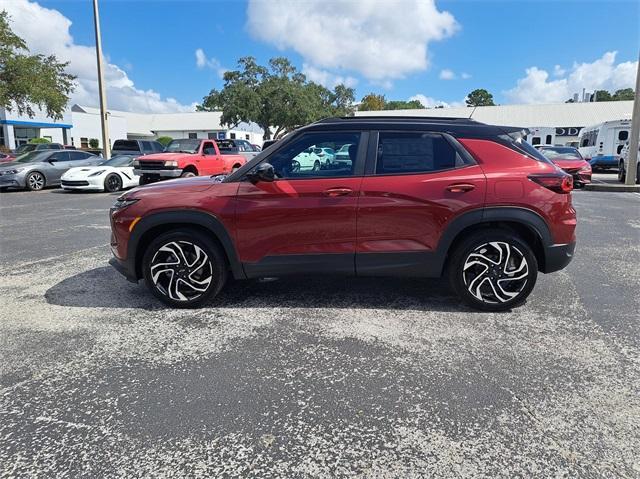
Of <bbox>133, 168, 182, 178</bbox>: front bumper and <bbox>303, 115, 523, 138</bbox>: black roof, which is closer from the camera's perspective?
<bbox>303, 115, 523, 138</bbox>: black roof

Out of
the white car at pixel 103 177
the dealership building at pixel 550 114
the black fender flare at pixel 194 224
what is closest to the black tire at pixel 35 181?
the white car at pixel 103 177

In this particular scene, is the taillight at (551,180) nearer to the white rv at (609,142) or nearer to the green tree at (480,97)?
the white rv at (609,142)

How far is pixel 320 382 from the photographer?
2.93 m

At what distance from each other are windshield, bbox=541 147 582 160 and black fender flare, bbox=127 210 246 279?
14910 millimetres

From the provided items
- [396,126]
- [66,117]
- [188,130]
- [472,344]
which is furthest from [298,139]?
[188,130]

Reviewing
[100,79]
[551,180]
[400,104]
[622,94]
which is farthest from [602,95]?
[551,180]

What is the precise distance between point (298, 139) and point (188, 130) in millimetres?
74352

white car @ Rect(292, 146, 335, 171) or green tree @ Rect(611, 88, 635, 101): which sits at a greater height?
green tree @ Rect(611, 88, 635, 101)

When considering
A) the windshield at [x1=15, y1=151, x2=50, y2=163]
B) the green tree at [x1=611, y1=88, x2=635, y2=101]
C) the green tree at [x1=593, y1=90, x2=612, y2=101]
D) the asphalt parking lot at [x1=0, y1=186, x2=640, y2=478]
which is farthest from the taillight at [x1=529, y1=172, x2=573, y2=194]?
the green tree at [x1=593, y1=90, x2=612, y2=101]

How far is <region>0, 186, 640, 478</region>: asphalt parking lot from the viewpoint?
2.25m

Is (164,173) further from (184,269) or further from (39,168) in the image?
(184,269)

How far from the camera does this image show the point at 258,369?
A: 3.11 metres

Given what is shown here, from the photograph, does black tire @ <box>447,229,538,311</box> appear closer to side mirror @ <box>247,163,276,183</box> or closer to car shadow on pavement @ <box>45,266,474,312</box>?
car shadow on pavement @ <box>45,266,474,312</box>

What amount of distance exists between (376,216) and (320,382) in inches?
64.2
